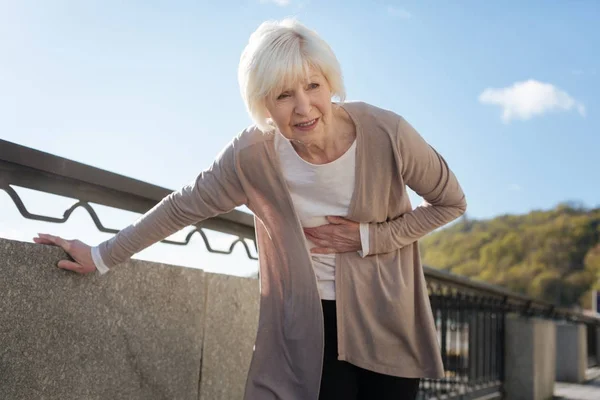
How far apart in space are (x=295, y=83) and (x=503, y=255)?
125 metres

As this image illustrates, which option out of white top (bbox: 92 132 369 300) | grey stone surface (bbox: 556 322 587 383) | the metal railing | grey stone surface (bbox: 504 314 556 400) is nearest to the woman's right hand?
the metal railing

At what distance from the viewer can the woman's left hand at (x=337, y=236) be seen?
8.11 feet

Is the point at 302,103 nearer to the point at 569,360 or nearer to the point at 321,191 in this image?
the point at 321,191

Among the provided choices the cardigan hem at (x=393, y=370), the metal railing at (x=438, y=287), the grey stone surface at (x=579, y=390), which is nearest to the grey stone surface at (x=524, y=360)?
the metal railing at (x=438, y=287)

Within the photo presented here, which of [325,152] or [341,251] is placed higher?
[325,152]

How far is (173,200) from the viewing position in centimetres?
260

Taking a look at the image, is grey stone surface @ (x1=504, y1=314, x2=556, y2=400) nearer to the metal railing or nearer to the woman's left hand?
the metal railing

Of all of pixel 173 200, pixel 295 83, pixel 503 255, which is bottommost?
pixel 173 200

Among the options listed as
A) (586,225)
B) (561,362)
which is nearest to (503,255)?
(586,225)

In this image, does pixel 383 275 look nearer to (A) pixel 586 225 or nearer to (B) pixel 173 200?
(B) pixel 173 200

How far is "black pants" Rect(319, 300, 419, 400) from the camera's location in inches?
95.8

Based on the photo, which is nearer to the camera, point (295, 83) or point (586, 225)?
point (295, 83)

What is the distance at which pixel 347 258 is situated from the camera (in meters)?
2.46

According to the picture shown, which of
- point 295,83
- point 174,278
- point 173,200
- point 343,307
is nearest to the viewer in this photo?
point 295,83
